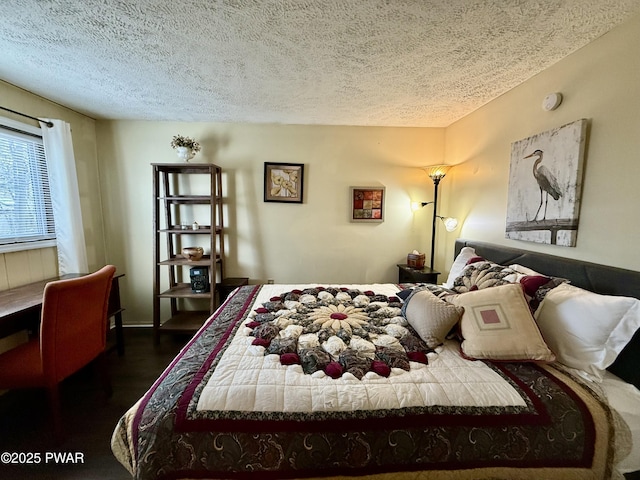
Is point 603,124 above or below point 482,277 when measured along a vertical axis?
above

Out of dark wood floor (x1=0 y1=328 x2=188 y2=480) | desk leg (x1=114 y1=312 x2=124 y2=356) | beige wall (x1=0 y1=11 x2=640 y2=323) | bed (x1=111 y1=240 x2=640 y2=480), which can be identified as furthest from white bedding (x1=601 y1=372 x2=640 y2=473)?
desk leg (x1=114 y1=312 x2=124 y2=356)

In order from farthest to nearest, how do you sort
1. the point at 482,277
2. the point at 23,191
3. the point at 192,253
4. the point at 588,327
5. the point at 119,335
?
the point at 192,253
the point at 119,335
the point at 23,191
the point at 482,277
the point at 588,327

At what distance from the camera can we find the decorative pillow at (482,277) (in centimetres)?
152

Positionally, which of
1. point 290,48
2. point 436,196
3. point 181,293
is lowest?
point 181,293

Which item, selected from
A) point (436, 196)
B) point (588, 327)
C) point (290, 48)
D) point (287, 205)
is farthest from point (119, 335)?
point (436, 196)

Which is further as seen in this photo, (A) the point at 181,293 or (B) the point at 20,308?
(A) the point at 181,293

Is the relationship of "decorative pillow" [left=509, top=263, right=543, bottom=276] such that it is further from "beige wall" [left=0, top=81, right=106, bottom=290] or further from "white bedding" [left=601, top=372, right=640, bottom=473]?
"beige wall" [left=0, top=81, right=106, bottom=290]

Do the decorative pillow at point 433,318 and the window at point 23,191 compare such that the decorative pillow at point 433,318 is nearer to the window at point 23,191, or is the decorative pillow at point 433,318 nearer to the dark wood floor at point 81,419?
the dark wood floor at point 81,419

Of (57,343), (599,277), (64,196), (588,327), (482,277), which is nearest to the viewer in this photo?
(588,327)

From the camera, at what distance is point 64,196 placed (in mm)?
2252

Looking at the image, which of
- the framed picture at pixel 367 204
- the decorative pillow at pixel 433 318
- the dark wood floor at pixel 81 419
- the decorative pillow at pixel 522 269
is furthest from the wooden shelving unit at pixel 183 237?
the decorative pillow at pixel 522 269

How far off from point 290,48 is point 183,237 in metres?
2.38

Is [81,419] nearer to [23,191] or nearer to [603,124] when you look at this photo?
[23,191]

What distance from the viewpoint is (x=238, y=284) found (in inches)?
111
